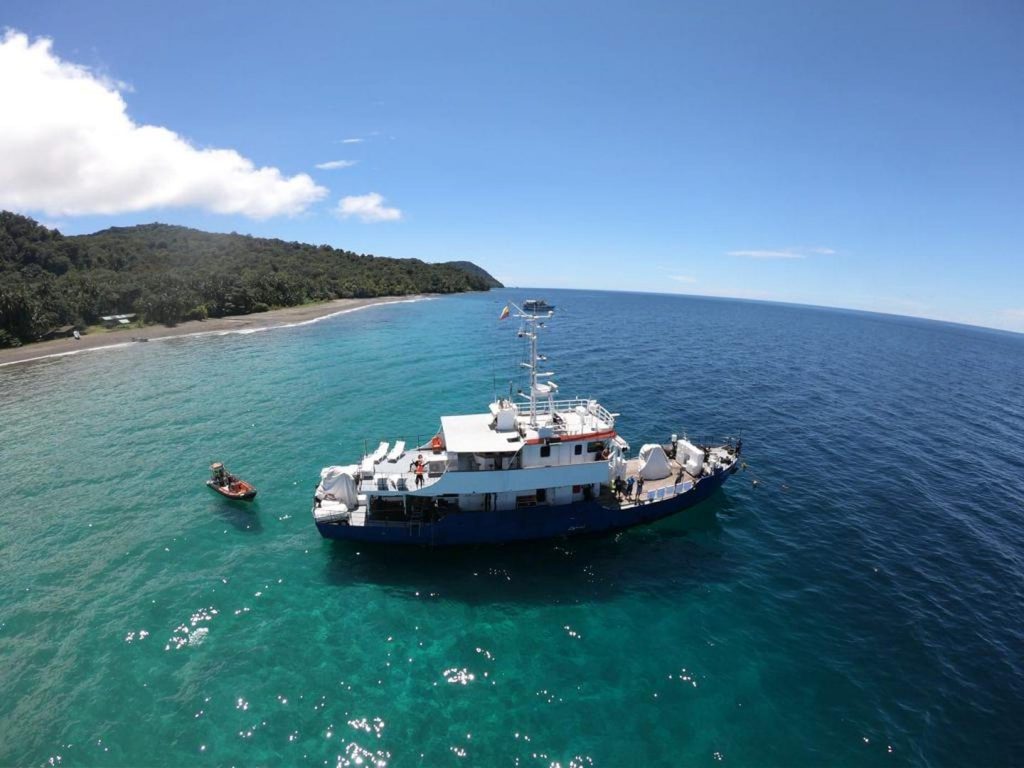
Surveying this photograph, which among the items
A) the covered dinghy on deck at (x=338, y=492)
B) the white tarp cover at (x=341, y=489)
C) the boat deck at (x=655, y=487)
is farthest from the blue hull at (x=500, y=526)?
the white tarp cover at (x=341, y=489)

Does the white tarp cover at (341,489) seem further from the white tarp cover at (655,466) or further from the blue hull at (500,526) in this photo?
the white tarp cover at (655,466)

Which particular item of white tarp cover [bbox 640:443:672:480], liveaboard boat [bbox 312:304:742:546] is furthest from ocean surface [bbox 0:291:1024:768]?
white tarp cover [bbox 640:443:672:480]

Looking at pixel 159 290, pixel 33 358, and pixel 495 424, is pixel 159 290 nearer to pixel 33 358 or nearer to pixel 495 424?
pixel 33 358

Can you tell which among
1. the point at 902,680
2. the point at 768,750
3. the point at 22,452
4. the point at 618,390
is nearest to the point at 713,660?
the point at 768,750

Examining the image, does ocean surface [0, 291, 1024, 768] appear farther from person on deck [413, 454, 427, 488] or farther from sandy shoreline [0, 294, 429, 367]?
sandy shoreline [0, 294, 429, 367]

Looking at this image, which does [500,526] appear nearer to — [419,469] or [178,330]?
[419,469]

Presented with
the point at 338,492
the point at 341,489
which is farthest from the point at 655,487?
the point at 338,492
